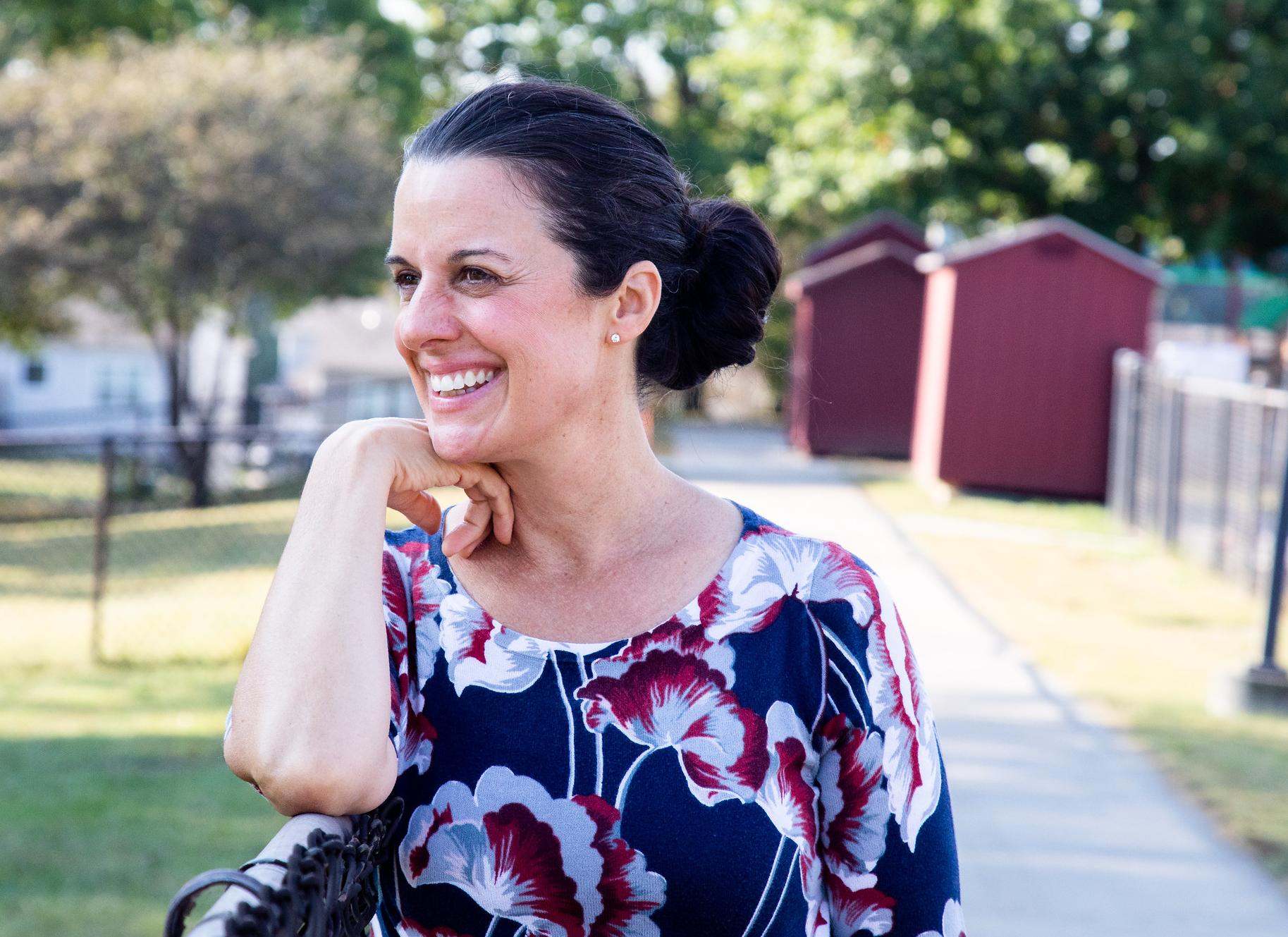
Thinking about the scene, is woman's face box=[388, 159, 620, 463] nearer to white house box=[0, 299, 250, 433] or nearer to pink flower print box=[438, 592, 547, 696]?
pink flower print box=[438, 592, 547, 696]

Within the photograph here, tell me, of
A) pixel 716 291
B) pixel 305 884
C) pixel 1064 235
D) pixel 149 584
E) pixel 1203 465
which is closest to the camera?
pixel 305 884

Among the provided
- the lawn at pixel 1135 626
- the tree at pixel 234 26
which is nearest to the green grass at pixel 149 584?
the lawn at pixel 1135 626

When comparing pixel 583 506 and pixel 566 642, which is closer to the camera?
pixel 566 642

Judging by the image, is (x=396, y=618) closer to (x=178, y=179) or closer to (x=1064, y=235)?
(x=1064, y=235)

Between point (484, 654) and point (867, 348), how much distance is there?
19.9 m

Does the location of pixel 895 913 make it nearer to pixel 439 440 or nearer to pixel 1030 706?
pixel 439 440

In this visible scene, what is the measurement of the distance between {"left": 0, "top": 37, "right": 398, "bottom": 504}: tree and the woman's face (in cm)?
1815

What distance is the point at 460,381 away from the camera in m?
1.93

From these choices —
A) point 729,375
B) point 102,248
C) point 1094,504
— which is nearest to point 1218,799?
point 729,375

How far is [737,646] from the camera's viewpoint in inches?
76.6

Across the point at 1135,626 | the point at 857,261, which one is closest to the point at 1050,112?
the point at 857,261

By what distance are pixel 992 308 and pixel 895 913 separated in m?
15.1

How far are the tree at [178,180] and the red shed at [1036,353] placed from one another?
8418 millimetres

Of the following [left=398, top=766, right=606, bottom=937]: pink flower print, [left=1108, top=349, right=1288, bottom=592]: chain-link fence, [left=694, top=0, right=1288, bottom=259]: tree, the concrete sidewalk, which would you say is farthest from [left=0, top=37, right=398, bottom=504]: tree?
[left=398, top=766, right=606, bottom=937]: pink flower print
